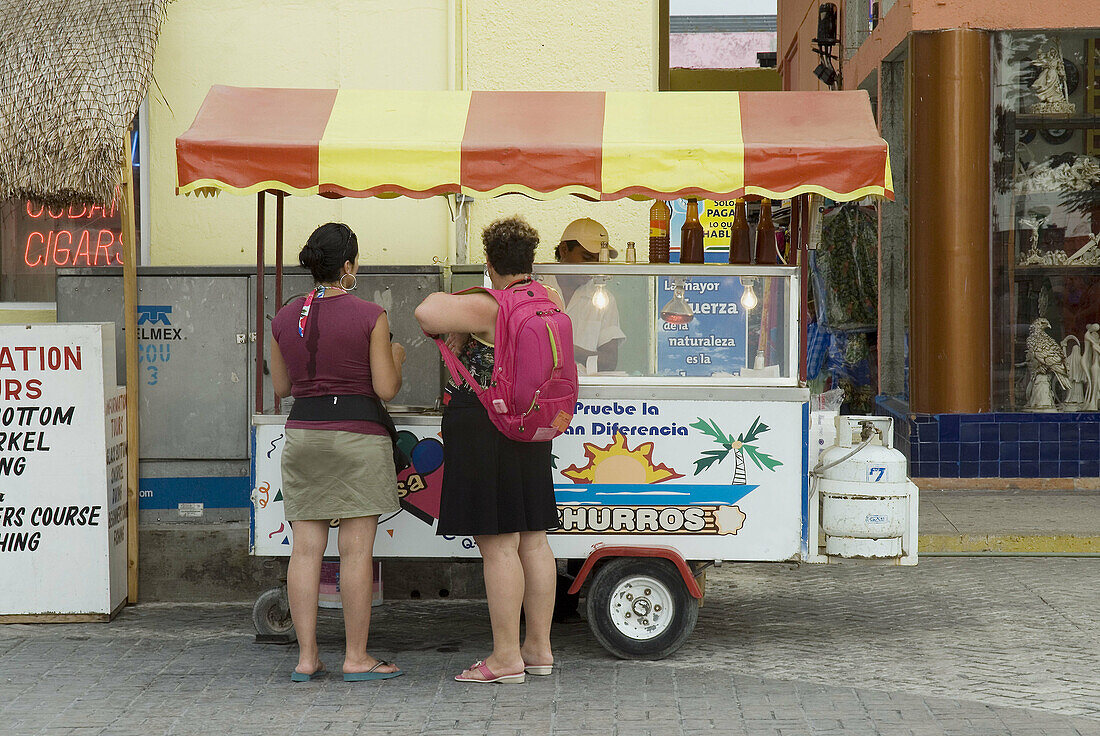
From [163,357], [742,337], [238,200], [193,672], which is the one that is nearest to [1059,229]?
[742,337]

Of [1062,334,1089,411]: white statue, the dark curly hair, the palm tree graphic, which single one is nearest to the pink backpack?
the dark curly hair

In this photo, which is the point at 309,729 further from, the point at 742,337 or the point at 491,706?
the point at 742,337

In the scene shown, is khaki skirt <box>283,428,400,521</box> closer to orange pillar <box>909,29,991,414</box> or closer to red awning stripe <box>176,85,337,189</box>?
red awning stripe <box>176,85,337,189</box>

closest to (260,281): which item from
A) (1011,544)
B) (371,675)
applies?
(371,675)

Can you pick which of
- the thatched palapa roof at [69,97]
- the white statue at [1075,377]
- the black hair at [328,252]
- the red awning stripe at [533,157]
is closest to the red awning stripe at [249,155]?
the black hair at [328,252]

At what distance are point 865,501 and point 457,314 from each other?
6.45 ft

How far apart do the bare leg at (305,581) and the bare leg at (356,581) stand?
10 cm

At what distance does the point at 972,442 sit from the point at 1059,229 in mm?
1956

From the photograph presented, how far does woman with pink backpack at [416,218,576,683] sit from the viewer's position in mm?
4797

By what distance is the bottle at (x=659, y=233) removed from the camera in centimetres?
582

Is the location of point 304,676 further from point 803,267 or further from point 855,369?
point 855,369

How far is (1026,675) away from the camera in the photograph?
16.8 feet

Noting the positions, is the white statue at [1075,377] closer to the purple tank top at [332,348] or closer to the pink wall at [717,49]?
the purple tank top at [332,348]

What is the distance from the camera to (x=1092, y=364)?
10109mm
